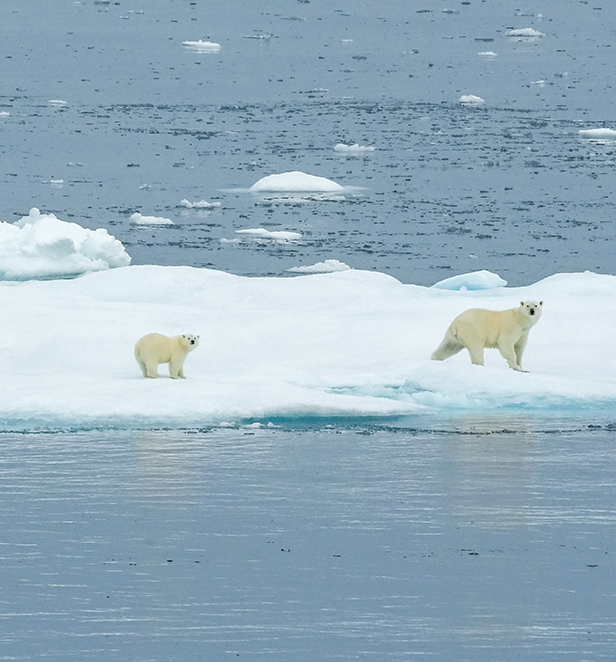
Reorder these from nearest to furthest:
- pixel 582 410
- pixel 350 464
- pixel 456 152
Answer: pixel 350 464 < pixel 582 410 < pixel 456 152

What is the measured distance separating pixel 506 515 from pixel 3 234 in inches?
418

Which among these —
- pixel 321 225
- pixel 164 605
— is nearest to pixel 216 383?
pixel 164 605

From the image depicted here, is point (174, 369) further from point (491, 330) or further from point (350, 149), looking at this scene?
point (350, 149)

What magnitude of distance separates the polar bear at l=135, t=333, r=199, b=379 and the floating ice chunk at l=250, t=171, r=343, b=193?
11.7 meters

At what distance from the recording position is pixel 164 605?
647 centimetres

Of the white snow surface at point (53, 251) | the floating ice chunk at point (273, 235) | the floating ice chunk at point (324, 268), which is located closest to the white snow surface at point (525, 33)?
the floating ice chunk at point (273, 235)

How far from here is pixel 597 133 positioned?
1091 inches

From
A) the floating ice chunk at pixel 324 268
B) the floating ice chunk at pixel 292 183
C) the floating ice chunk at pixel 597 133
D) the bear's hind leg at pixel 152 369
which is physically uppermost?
the floating ice chunk at pixel 597 133

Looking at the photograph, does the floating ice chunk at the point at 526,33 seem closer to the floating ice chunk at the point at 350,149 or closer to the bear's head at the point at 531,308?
the floating ice chunk at the point at 350,149

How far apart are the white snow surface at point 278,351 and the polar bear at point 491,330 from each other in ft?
0.60

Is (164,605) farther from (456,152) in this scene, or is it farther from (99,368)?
(456,152)

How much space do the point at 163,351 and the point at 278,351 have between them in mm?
1323

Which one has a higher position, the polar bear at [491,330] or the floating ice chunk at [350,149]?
the floating ice chunk at [350,149]

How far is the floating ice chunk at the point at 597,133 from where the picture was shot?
90.5 feet
